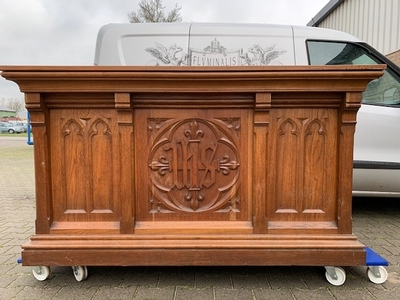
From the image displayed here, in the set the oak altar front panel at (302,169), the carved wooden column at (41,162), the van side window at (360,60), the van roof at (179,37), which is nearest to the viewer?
the carved wooden column at (41,162)

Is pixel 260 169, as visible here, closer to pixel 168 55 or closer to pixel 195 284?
pixel 195 284

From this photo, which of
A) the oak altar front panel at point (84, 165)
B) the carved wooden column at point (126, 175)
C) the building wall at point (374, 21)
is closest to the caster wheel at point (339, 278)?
the carved wooden column at point (126, 175)

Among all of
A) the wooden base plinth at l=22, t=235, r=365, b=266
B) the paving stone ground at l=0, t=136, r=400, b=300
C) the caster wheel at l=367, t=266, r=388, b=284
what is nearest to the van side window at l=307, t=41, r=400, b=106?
the paving stone ground at l=0, t=136, r=400, b=300

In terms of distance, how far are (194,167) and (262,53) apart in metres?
1.76

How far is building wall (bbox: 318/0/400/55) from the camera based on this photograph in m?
5.60

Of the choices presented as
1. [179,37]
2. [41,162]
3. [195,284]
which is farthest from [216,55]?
[195,284]

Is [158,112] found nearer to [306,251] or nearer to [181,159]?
[181,159]

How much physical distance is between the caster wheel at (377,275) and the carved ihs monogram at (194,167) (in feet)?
3.34

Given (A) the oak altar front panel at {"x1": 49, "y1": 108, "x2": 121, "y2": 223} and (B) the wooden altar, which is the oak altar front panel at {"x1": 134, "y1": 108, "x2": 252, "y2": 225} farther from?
(A) the oak altar front panel at {"x1": 49, "y1": 108, "x2": 121, "y2": 223}

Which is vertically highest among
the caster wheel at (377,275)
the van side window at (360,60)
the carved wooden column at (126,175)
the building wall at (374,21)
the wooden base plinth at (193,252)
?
the building wall at (374,21)

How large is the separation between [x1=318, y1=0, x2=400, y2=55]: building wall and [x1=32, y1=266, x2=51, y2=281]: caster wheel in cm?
659

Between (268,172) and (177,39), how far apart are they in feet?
6.33

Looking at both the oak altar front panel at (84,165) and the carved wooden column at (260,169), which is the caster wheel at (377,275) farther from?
the oak altar front panel at (84,165)

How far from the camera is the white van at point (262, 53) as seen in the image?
3.06 metres
